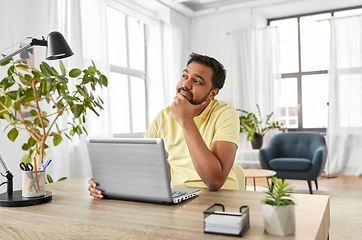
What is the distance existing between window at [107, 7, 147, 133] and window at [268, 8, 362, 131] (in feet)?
8.72

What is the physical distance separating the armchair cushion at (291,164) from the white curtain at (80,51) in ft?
7.27

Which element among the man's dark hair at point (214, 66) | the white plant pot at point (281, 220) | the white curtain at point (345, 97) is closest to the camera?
the white plant pot at point (281, 220)

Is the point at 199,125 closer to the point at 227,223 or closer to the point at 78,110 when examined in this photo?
the point at 227,223

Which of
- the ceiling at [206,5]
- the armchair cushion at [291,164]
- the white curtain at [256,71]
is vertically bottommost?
the armchair cushion at [291,164]

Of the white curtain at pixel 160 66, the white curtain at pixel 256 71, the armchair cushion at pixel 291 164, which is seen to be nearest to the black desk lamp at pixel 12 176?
the armchair cushion at pixel 291 164

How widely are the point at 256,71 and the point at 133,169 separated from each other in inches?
214

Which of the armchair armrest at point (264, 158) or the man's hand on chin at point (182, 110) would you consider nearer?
the man's hand on chin at point (182, 110)

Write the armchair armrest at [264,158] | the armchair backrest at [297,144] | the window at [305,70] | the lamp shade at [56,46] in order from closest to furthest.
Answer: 1. the lamp shade at [56,46]
2. the armchair armrest at [264,158]
3. the armchair backrest at [297,144]
4. the window at [305,70]

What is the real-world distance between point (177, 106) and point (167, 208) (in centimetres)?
56

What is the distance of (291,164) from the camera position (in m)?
4.32

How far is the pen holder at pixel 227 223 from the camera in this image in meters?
0.80

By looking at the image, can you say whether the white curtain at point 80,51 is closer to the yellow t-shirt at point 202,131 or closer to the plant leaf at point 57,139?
the plant leaf at point 57,139

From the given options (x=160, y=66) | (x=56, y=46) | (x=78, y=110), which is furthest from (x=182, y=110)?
(x=160, y=66)

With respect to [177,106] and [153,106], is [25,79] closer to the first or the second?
[177,106]
